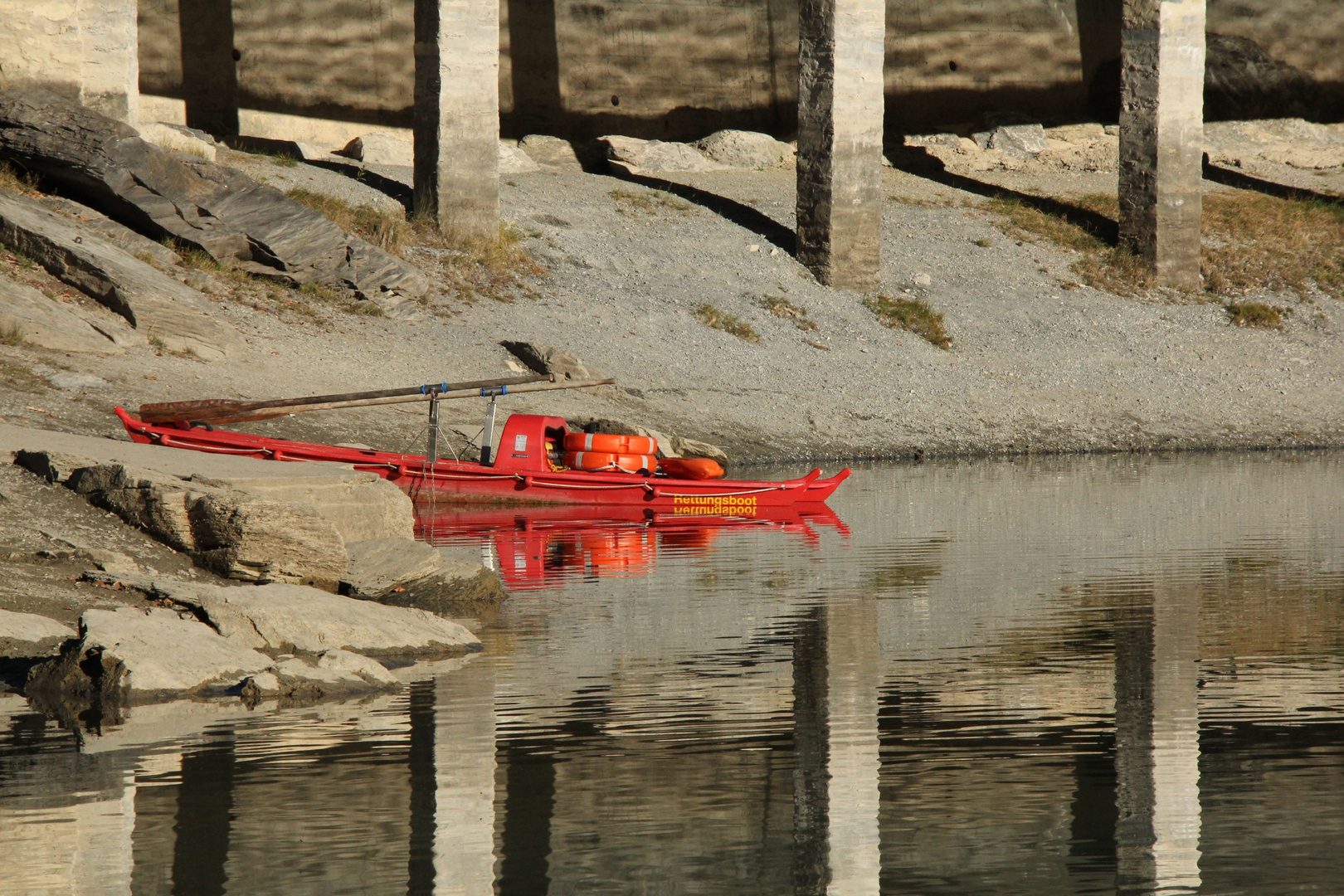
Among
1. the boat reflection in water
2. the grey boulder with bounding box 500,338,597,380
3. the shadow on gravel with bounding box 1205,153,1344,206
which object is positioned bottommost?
the boat reflection in water

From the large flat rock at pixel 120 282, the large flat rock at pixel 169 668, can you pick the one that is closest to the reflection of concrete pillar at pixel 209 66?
the large flat rock at pixel 120 282

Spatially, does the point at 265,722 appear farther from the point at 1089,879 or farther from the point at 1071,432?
the point at 1071,432

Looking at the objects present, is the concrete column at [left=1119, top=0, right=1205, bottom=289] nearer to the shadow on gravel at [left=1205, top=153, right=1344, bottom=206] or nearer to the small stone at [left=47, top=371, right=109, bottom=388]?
→ the shadow on gravel at [left=1205, top=153, right=1344, bottom=206]

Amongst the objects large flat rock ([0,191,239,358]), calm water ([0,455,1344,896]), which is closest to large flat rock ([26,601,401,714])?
calm water ([0,455,1344,896])

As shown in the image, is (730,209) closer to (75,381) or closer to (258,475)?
(75,381)

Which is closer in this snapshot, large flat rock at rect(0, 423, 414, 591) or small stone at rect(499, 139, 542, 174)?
large flat rock at rect(0, 423, 414, 591)

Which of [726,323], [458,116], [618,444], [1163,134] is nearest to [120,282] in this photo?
[458,116]

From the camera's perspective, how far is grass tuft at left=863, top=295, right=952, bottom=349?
29.1m

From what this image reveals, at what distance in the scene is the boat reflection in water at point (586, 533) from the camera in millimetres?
14539

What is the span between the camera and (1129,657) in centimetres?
1009

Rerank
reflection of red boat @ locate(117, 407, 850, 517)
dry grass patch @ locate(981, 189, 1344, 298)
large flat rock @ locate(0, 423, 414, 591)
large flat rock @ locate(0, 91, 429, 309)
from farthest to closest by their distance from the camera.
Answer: dry grass patch @ locate(981, 189, 1344, 298) < large flat rock @ locate(0, 91, 429, 309) < reflection of red boat @ locate(117, 407, 850, 517) < large flat rock @ locate(0, 423, 414, 591)

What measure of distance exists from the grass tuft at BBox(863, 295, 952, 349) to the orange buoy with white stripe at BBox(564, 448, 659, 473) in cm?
1107

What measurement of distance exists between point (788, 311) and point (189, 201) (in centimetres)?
1103

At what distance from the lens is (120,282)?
23594 mm
